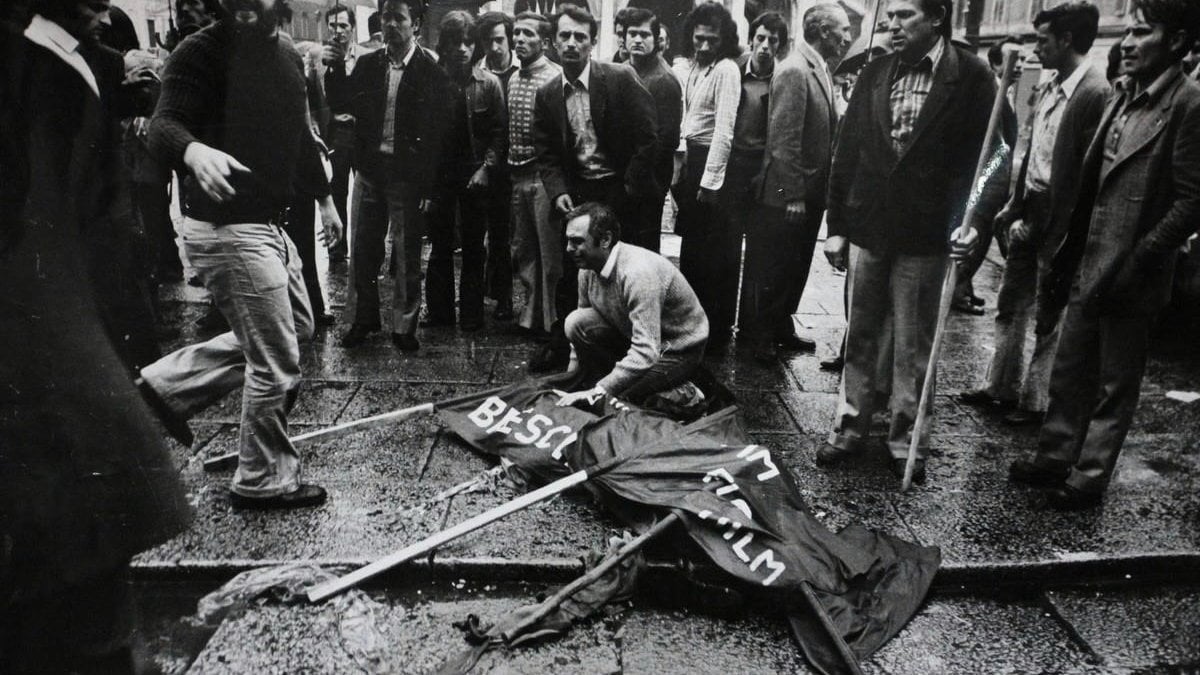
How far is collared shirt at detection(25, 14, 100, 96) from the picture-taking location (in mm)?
2273

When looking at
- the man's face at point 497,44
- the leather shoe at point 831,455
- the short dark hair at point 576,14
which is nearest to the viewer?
the leather shoe at point 831,455

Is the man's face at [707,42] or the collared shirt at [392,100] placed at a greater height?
the man's face at [707,42]

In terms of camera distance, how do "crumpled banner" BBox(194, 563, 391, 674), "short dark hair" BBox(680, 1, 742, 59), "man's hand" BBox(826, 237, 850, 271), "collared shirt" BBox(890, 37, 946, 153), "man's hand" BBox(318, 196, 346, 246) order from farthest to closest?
"short dark hair" BBox(680, 1, 742, 59) → "man's hand" BBox(318, 196, 346, 246) → "man's hand" BBox(826, 237, 850, 271) → "collared shirt" BBox(890, 37, 946, 153) → "crumpled banner" BBox(194, 563, 391, 674)

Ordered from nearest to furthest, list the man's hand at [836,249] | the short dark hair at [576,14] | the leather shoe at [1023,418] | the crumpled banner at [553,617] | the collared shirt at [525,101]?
the crumpled banner at [553,617]
the man's hand at [836,249]
the leather shoe at [1023,418]
the short dark hair at [576,14]
the collared shirt at [525,101]

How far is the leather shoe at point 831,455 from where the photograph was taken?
13.7ft

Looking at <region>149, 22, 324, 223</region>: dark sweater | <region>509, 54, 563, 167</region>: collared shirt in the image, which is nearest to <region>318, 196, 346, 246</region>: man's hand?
<region>149, 22, 324, 223</region>: dark sweater

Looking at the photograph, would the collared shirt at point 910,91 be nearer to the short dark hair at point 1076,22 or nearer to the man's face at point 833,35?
the short dark hair at point 1076,22

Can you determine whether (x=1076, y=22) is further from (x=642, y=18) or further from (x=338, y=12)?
(x=338, y=12)

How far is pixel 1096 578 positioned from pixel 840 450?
1.21 metres

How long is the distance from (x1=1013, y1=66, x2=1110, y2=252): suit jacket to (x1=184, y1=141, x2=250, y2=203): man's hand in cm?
392

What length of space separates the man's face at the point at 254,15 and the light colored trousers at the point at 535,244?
2553 millimetres

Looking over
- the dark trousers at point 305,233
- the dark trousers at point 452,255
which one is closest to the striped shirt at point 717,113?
the dark trousers at point 452,255

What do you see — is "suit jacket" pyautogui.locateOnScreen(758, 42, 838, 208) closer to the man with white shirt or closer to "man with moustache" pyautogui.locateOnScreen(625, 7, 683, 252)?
"man with moustache" pyautogui.locateOnScreen(625, 7, 683, 252)

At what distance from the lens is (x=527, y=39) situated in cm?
552
